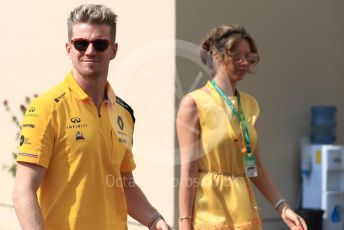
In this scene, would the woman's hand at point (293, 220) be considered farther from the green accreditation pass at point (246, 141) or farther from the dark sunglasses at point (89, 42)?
the dark sunglasses at point (89, 42)

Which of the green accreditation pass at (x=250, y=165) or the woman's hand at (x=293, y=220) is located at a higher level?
the green accreditation pass at (x=250, y=165)

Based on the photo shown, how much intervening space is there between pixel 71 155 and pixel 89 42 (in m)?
0.45

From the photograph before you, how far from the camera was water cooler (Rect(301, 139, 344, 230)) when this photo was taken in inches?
319

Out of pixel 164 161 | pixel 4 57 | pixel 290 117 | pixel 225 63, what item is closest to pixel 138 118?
pixel 164 161

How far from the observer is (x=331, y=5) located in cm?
867

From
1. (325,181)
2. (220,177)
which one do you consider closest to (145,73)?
(325,181)

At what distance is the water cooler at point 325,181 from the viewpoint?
809 cm

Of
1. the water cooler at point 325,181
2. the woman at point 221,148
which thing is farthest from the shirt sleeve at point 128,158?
the water cooler at point 325,181

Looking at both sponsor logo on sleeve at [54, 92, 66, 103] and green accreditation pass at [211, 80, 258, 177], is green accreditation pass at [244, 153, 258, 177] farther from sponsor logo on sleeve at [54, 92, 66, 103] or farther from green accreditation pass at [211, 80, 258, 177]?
sponsor logo on sleeve at [54, 92, 66, 103]

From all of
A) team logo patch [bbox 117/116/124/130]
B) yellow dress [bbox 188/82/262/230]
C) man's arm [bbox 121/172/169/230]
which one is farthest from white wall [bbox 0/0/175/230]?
team logo patch [bbox 117/116/124/130]

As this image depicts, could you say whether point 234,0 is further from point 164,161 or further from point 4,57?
point 4,57

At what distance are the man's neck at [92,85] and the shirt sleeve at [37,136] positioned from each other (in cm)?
22

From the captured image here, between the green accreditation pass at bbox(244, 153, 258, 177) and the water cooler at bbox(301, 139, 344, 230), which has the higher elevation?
the green accreditation pass at bbox(244, 153, 258, 177)

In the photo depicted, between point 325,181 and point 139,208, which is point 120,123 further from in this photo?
point 325,181
